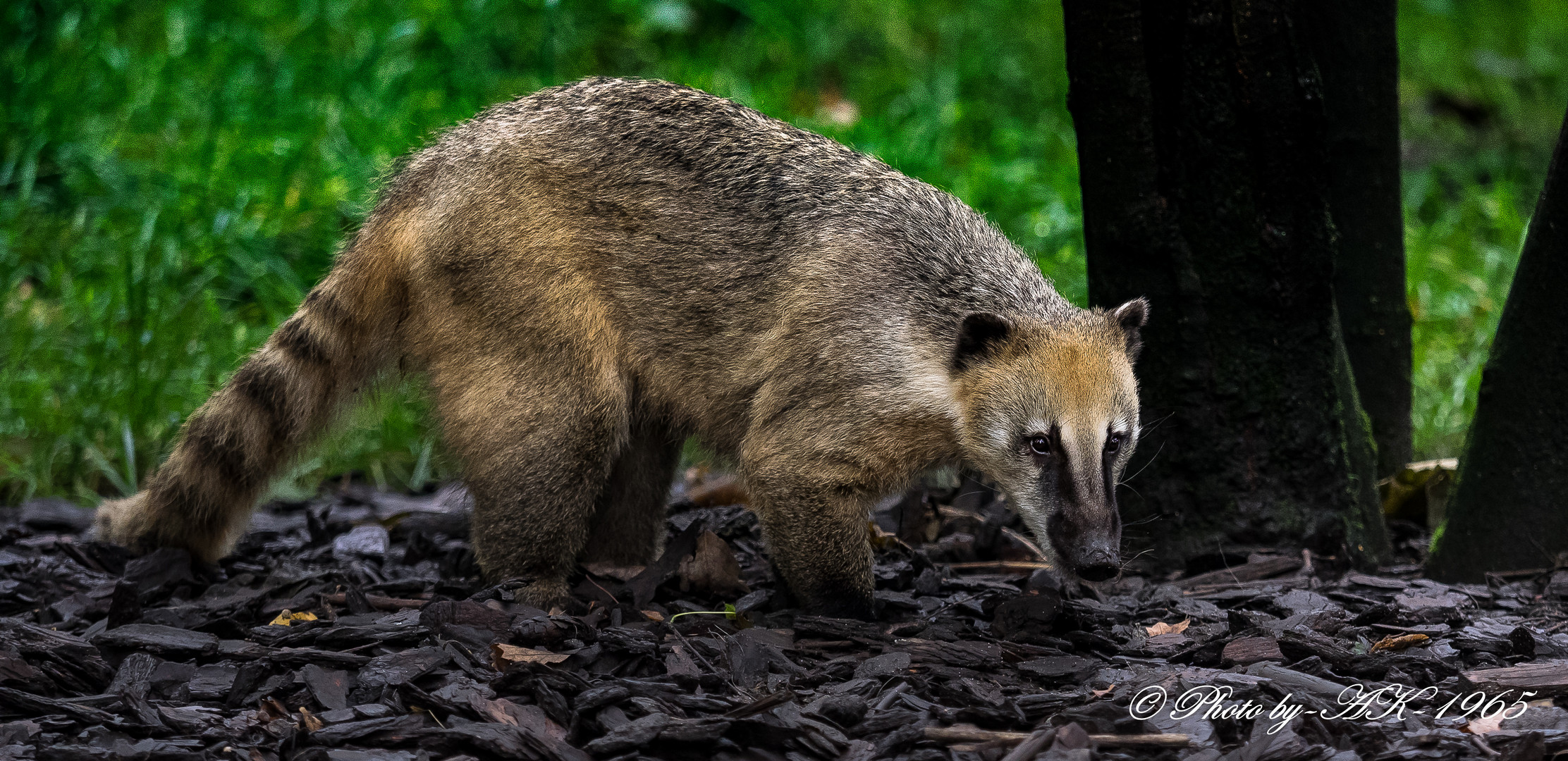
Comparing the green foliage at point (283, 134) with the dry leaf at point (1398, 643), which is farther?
the green foliage at point (283, 134)

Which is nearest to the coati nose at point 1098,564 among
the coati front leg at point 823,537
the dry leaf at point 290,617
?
the coati front leg at point 823,537

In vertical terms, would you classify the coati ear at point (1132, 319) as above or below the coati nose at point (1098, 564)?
above

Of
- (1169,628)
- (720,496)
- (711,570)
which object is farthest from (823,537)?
(720,496)

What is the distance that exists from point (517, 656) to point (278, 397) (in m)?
1.61

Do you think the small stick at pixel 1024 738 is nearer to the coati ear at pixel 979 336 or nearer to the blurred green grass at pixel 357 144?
the coati ear at pixel 979 336

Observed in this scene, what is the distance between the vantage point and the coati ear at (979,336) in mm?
3836

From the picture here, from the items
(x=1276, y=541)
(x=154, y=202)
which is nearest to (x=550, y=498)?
(x=1276, y=541)

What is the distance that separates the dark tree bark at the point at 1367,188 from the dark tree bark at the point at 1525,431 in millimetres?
656

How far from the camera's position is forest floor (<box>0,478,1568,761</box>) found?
2.99m

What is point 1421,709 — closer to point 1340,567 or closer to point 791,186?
point 1340,567

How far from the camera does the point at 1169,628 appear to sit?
390 cm

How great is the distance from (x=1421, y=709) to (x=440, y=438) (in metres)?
3.11

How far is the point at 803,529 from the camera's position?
400 centimetres

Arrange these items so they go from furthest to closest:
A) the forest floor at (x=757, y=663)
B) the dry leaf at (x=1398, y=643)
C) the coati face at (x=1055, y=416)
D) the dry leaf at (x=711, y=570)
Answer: the dry leaf at (x=711, y=570) → the coati face at (x=1055, y=416) → the dry leaf at (x=1398, y=643) → the forest floor at (x=757, y=663)
